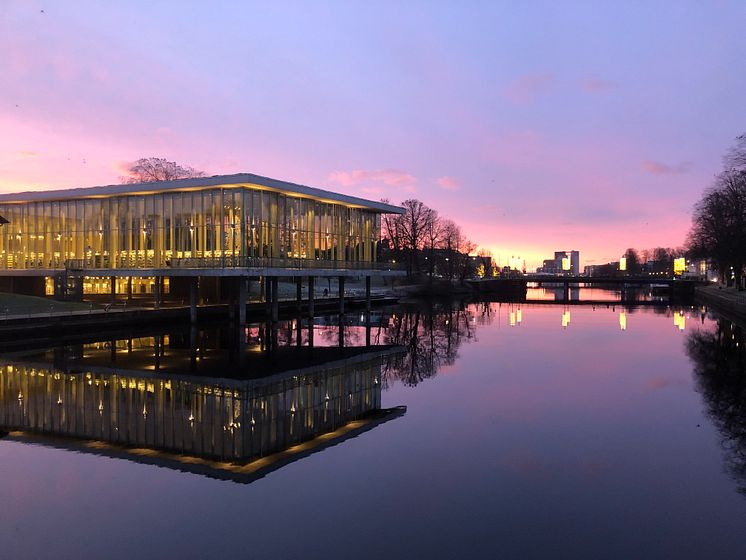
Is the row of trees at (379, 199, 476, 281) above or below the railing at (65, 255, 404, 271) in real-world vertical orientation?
above

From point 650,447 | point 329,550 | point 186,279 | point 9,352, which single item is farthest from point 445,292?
point 329,550

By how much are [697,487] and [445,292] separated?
90.3m

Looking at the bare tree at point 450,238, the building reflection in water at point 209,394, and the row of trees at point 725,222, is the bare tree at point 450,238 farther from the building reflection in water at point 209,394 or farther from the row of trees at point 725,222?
the building reflection in water at point 209,394

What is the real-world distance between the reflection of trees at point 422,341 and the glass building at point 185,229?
747 centimetres

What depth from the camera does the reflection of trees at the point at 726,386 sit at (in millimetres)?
13188

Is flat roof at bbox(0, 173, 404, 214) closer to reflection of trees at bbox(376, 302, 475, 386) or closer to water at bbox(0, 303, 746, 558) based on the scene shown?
Result: reflection of trees at bbox(376, 302, 475, 386)

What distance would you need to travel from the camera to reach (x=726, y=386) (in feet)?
69.5

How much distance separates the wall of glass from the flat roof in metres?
0.62

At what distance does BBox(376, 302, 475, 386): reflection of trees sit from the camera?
24694 millimetres

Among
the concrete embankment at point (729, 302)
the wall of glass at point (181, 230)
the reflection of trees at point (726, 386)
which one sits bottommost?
the reflection of trees at point (726, 386)

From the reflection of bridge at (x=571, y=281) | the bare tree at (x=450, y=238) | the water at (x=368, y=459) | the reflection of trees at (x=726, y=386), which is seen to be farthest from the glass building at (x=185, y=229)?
the reflection of bridge at (x=571, y=281)

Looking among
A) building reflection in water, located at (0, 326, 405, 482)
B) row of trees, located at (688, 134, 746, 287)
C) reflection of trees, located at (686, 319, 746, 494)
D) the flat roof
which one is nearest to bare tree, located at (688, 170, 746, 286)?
row of trees, located at (688, 134, 746, 287)

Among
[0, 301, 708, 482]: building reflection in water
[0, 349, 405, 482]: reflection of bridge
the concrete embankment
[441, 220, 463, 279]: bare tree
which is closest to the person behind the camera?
[0, 349, 405, 482]: reflection of bridge

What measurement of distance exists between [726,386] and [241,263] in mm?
28165
